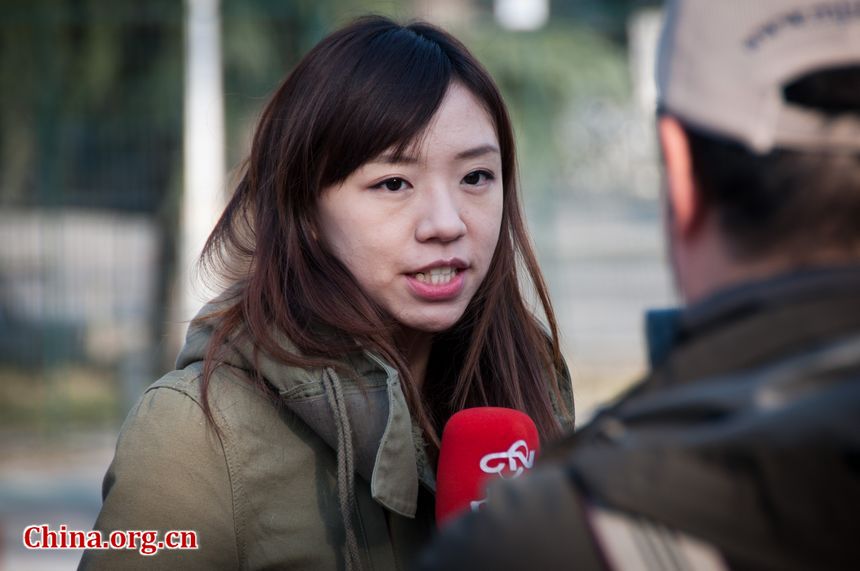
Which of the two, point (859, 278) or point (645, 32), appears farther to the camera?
point (645, 32)

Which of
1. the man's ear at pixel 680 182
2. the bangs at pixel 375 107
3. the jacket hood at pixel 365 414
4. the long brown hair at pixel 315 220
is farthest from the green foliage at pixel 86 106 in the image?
the man's ear at pixel 680 182

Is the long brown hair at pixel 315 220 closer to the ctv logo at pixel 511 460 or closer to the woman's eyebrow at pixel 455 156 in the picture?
the woman's eyebrow at pixel 455 156

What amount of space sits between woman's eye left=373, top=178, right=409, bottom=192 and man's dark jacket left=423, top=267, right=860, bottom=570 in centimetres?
113

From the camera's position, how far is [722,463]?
1.07m

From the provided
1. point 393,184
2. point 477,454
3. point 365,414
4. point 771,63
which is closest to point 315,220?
point 393,184

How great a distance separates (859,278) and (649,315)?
0.30m

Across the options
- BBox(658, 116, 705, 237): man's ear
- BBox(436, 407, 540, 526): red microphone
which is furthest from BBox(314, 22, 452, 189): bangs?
BBox(658, 116, 705, 237): man's ear

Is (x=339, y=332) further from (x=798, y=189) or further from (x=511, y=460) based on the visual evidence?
(x=798, y=189)

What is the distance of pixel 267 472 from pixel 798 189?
48.9 inches

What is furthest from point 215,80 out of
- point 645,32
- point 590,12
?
point 645,32

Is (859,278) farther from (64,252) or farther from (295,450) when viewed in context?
(64,252)

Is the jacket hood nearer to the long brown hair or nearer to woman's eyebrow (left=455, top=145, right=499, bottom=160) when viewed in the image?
the long brown hair

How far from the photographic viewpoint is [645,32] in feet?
19.9

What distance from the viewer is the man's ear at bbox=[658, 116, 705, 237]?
47.7 inches
